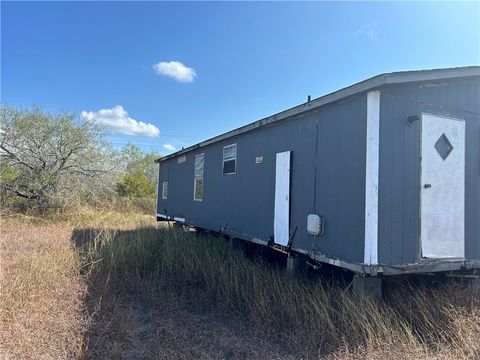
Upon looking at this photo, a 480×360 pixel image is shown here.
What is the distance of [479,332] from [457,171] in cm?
201

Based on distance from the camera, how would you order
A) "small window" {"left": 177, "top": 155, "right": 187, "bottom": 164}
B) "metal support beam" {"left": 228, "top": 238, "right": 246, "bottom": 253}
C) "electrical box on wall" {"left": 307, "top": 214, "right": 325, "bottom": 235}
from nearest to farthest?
1. "electrical box on wall" {"left": 307, "top": 214, "right": 325, "bottom": 235}
2. "metal support beam" {"left": 228, "top": 238, "right": 246, "bottom": 253}
3. "small window" {"left": 177, "top": 155, "right": 187, "bottom": 164}

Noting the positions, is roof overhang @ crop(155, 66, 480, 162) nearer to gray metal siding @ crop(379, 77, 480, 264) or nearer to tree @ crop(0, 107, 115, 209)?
gray metal siding @ crop(379, 77, 480, 264)

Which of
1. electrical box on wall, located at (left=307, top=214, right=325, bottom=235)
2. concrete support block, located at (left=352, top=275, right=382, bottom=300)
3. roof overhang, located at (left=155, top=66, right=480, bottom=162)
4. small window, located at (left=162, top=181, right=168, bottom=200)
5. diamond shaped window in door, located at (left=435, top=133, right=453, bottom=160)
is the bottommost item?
concrete support block, located at (left=352, top=275, right=382, bottom=300)

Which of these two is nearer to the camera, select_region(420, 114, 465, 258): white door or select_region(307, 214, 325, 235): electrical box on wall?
select_region(420, 114, 465, 258): white door

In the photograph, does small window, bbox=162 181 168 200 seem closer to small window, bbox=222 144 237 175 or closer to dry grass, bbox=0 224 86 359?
small window, bbox=222 144 237 175

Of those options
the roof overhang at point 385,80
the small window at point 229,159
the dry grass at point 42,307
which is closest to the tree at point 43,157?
the dry grass at point 42,307

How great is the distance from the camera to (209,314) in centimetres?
482

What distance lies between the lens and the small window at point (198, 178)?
990cm

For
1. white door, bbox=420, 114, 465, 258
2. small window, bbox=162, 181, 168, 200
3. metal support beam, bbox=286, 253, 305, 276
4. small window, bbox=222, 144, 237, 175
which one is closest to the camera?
white door, bbox=420, 114, 465, 258

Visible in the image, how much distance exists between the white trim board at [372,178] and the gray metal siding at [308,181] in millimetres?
99

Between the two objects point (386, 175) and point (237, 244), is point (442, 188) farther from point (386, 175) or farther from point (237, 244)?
point (237, 244)

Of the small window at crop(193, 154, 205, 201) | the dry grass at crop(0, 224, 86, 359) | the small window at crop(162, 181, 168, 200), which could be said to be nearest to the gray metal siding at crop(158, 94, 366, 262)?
the small window at crop(193, 154, 205, 201)

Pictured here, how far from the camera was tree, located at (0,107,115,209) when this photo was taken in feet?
45.8

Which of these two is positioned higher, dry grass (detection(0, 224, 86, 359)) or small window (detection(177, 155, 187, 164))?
small window (detection(177, 155, 187, 164))
